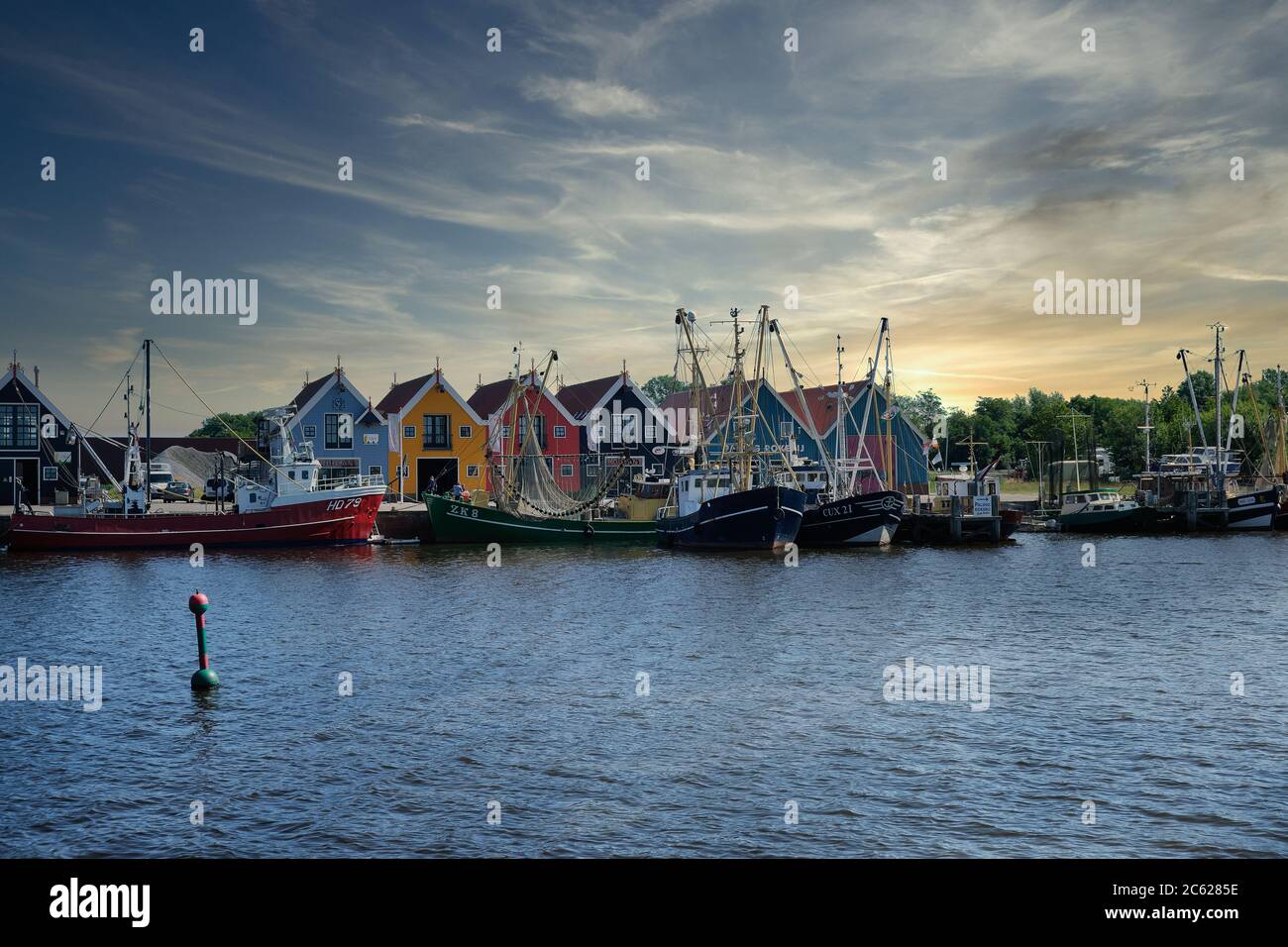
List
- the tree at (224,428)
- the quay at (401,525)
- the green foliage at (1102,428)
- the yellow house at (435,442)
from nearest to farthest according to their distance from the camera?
the quay at (401,525), the yellow house at (435,442), the green foliage at (1102,428), the tree at (224,428)

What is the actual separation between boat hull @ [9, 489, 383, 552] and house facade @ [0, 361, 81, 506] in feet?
56.3

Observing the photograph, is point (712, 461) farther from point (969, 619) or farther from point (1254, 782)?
point (1254, 782)

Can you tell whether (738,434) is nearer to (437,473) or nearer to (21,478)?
(437,473)

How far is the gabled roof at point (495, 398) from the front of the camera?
87863 millimetres

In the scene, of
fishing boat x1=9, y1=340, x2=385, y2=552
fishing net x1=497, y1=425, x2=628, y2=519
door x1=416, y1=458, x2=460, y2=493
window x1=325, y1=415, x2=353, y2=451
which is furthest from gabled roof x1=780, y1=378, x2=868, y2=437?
fishing boat x1=9, y1=340, x2=385, y2=552

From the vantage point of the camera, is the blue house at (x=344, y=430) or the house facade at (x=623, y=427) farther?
the house facade at (x=623, y=427)

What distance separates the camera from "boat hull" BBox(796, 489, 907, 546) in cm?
6278

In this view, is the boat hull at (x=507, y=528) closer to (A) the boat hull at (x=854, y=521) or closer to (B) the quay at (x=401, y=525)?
(B) the quay at (x=401, y=525)

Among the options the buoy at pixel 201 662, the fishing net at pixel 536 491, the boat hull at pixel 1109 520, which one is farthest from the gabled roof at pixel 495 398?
the buoy at pixel 201 662

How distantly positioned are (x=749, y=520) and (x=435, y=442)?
34.6 meters

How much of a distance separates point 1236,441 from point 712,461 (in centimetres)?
7013

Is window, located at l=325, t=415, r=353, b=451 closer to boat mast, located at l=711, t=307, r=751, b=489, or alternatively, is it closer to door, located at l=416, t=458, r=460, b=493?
door, located at l=416, t=458, r=460, b=493

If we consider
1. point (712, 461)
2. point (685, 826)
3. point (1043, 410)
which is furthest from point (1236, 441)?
point (685, 826)
